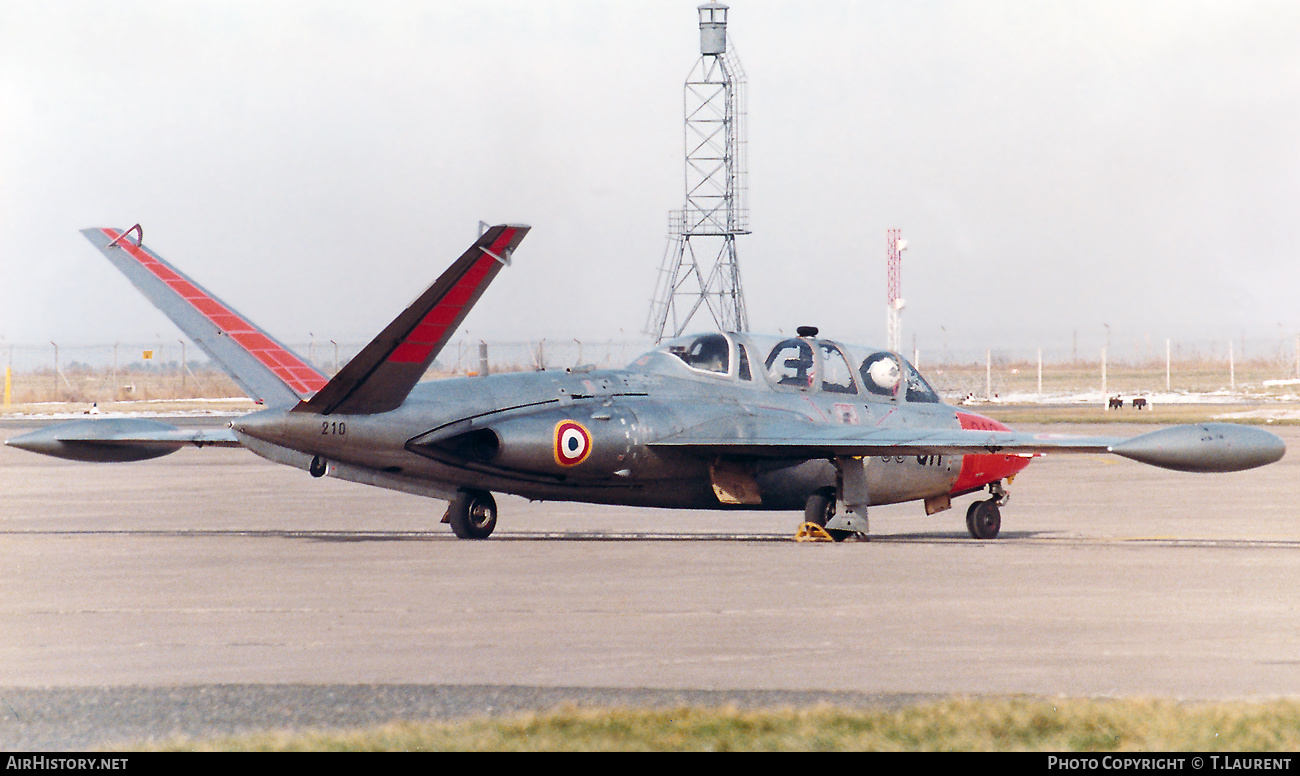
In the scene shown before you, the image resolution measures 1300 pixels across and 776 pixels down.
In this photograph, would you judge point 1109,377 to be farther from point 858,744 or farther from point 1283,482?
point 858,744

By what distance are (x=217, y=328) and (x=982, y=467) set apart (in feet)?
33.3

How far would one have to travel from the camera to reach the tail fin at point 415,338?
15.7 metres

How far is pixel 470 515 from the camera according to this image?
18.9 m

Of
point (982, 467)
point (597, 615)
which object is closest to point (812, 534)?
point (982, 467)

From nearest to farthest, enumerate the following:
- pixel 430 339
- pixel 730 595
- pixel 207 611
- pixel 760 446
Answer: pixel 207 611 < pixel 730 595 < pixel 430 339 < pixel 760 446

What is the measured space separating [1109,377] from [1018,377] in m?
9.49

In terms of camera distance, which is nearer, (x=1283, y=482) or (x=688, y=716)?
(x=688, y=716)

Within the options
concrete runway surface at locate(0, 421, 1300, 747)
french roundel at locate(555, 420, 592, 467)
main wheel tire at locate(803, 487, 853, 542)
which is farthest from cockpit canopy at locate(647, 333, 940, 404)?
french roundel at locate(555, 420, 592, 467)

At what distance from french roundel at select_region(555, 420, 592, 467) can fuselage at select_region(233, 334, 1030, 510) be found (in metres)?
0.01

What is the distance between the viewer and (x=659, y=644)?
10602 mm

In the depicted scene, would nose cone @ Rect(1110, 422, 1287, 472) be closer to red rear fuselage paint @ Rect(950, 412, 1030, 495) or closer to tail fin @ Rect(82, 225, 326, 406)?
red rear fuselage paint @ Rect(950, 412, 1030, 495)

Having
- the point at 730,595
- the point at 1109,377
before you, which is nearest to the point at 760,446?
the point at 730,595

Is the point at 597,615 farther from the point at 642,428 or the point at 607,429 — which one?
the point at 642,428

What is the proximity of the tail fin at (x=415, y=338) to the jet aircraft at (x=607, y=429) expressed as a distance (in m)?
0.02
